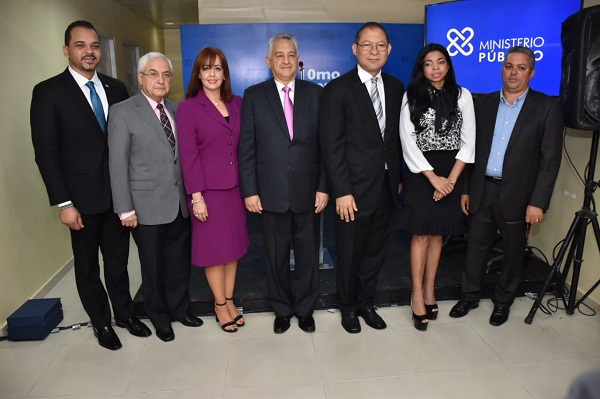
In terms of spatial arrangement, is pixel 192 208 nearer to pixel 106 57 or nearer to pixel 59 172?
pixel 59 172

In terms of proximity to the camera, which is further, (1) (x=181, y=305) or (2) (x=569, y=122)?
(1) (x=181, y=305)

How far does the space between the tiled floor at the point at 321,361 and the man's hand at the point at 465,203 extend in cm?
A: 73

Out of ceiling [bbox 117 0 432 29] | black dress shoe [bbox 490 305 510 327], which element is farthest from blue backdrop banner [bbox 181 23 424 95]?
black dress shoe [bbox 490 305 510 327]

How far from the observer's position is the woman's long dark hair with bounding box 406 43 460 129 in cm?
275

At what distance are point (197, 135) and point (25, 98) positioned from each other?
1765 mm

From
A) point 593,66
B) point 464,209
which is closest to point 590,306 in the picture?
point 464,209

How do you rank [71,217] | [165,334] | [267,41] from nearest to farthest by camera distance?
[71,217] < [165,334] < [267,41]

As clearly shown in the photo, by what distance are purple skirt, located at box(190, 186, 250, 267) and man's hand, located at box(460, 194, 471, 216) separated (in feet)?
4.68

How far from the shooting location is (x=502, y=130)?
2924 millimetres

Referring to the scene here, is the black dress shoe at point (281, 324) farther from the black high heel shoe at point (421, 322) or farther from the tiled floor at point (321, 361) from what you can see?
the black high heel shoe at point (421, 322)

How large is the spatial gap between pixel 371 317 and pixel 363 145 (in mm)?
1154

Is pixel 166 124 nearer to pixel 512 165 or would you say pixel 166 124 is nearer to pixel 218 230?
pixel 218 230

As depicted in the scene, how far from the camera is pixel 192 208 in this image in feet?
9.25

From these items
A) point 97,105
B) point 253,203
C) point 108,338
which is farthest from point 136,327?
point 97,105
